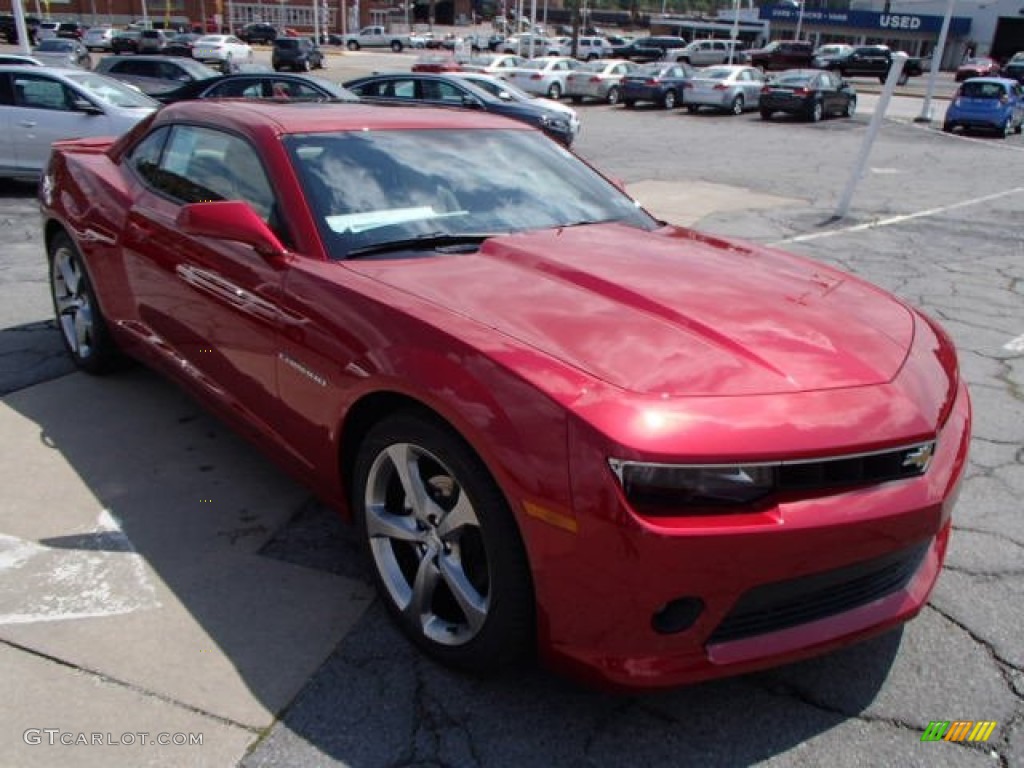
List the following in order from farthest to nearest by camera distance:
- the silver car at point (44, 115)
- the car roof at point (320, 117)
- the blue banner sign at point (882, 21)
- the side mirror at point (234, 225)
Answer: the blue banner sign at point (882, 21), the silver car at point (44, 115), the car roof at point (320, 117), the side mirror at point (234, 225)

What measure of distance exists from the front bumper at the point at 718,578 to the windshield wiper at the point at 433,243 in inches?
50.2

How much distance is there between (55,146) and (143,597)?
342 cm

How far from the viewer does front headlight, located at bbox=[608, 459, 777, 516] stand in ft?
6.39

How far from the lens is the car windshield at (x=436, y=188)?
3.02 m

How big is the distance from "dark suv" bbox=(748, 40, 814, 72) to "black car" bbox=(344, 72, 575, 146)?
121 ft

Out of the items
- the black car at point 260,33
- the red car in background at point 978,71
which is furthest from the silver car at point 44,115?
the black car at point 260,33

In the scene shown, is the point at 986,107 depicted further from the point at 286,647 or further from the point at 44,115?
the point at 286,647

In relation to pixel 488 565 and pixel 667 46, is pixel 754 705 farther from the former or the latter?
pixel 667 46

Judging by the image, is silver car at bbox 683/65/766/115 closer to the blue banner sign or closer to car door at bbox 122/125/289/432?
car door at bbox 122/125/289/432

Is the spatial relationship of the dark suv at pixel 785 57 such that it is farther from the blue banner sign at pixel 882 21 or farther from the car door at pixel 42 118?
the car door at pixel 42 118

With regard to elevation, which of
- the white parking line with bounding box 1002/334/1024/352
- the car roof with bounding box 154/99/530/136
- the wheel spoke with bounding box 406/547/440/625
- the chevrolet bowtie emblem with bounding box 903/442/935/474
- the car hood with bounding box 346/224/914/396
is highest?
the car roof with bounding box 154/99/530/136

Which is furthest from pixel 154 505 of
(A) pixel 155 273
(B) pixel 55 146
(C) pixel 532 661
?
(B) pixel 55 146

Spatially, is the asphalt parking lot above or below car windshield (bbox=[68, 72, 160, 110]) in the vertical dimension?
below

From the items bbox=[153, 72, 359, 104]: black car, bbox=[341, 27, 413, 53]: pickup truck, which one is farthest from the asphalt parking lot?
bbox=[341, 27, 413, 53]: pickup truck
